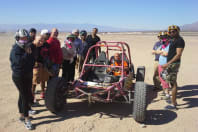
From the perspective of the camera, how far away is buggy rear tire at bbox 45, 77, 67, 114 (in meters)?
3.85

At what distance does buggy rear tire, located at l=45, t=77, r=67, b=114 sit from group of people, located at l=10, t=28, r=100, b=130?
333 millimetres

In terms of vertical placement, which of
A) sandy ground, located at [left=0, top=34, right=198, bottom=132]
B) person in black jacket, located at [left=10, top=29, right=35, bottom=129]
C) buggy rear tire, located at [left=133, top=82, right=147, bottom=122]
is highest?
person in black jacket, located at [left=10, top=29, right=35, bottom=129]

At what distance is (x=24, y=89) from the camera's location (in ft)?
11.5

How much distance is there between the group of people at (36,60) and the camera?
10.9 ft

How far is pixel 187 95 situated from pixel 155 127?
2.30 m

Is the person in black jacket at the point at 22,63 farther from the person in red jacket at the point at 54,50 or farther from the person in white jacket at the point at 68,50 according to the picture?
the person in white jacket at the point at 68,50

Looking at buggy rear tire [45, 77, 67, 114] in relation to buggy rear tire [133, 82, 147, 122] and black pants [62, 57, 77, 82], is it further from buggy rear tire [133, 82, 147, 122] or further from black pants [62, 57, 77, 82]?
buggy rear tire [133, 82, 147, 122]

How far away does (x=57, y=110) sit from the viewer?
4.05m

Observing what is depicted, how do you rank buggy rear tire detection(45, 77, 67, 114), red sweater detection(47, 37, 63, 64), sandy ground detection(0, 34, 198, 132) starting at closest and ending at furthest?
1. sandy ground detection(0, 34, 198, 132)
2. buggy rear tire detection(45, 77, 67, 114)
3. red sweater detection(47, 37, 63, 64)

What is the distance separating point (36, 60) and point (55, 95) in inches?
40.5

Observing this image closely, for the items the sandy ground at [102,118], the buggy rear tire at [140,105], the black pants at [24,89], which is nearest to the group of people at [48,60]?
the black pants at [24,89]

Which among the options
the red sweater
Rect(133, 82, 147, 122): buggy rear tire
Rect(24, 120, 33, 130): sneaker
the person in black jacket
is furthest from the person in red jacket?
Rect(133, 82, 147, 122): buggy rear tire

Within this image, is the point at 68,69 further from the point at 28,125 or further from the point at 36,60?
the point at 28,125

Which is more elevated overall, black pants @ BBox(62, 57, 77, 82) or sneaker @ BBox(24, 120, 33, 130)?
black pants @ BBox(62, 57, 77, 82)
